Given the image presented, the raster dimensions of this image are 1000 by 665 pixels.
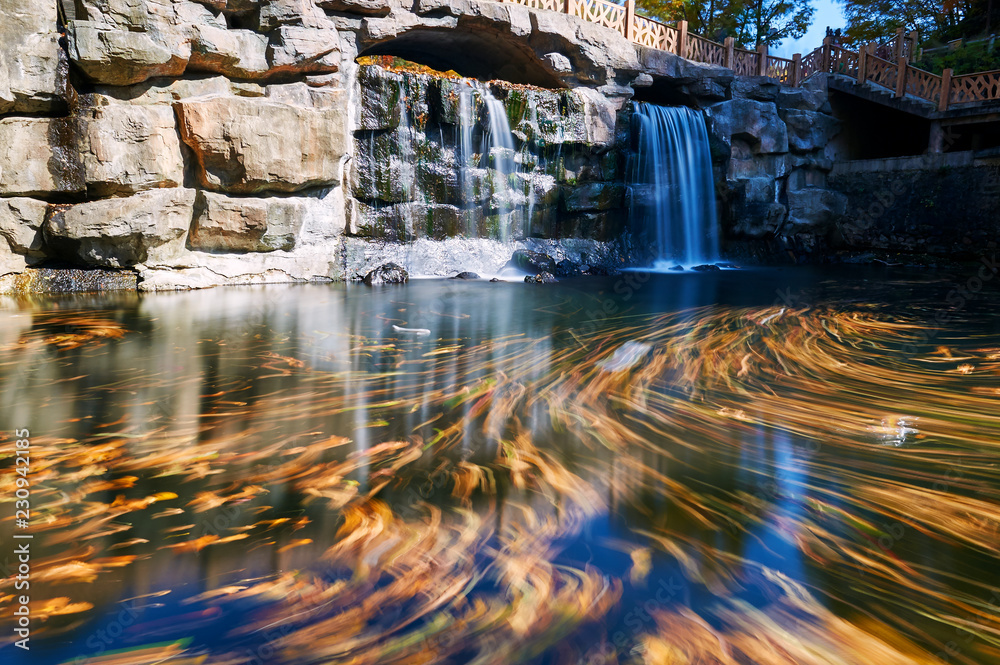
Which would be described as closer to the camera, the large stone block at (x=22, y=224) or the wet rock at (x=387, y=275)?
the large stone block at (x=22, y=224)

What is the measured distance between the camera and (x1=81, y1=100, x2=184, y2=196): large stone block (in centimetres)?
785

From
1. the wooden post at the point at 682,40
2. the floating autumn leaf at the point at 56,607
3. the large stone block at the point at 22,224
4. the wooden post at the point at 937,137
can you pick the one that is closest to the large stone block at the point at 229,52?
the large stone block at the point at 22,224

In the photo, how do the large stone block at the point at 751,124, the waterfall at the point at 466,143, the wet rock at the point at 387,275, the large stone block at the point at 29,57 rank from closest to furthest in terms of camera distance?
the large stone block at the point at 29,57 → the wet rock at the point at 387,275 → the waterfall at the point at 466,143 → the large stone block at the point at 751,124

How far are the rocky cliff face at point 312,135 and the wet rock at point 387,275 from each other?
65cm

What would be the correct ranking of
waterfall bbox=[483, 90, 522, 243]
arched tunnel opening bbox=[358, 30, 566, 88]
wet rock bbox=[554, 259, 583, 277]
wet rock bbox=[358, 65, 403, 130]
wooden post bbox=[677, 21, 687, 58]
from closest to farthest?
wet rock bbox=[358, 65, 403, 130], waterfall bbox=[483, 90, 522, 243], wet rock bbox=[554, 259, 583, 277], arched tunnel opening bbox=[358, 30, 566, 88], wooden post bbox=[677, 21, 687, 58]

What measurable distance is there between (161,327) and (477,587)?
4.93m

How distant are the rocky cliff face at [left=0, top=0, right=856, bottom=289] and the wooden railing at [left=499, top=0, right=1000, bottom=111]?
25.1 inches

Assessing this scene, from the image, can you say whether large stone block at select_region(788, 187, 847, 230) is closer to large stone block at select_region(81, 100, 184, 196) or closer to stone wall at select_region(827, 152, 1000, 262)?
stone wall at select_region(827, 152, 1000, 262)

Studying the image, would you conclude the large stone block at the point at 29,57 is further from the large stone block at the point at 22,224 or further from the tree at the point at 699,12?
the tree at the point at 699,12

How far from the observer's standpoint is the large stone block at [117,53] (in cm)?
753

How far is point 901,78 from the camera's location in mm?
14680

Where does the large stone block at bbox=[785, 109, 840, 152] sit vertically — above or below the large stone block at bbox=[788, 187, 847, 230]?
above

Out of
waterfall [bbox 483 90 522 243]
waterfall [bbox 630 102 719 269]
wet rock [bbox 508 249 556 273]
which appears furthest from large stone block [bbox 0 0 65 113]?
waterfall [bbox 630 102 719 269]

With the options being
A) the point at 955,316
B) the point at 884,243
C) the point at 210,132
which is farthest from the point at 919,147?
the point at 210,132
